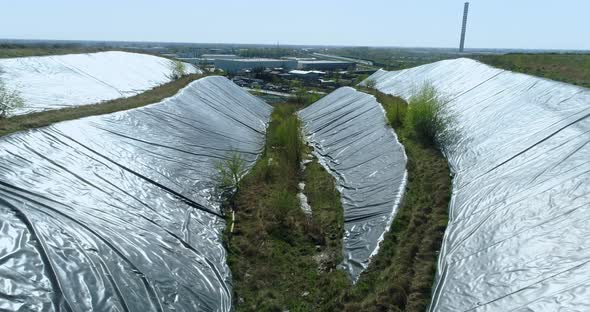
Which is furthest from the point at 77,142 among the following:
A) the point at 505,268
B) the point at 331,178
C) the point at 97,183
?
the point at 505,268

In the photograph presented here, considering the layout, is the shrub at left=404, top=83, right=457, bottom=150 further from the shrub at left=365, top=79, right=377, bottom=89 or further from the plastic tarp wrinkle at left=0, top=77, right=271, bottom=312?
the shrub at left=365, top=79, right=377, bottom=89

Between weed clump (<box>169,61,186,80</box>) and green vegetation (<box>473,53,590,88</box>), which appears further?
weed clump (<box>169,61,186,80</box>)

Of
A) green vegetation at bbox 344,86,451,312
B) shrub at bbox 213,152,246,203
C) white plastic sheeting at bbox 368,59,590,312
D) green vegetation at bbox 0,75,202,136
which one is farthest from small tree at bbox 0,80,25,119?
white plastic sheeting at bbox 368,59,590,312

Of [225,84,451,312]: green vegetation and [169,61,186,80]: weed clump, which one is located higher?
Result: [169,61,186,80]: weed clump

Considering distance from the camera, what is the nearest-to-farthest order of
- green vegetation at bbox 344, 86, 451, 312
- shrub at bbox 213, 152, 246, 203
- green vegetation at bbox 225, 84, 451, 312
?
green vegetation at bbox 344, 86, 451, 312
green vegetation at bbox 225, 84, 451, 312
shrub at bbox 213, 152, 246, 203

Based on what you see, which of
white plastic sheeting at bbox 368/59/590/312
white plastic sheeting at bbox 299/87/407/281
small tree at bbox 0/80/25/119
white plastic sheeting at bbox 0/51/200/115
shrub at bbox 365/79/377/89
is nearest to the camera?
white plastic sheeting at bbox 368/59/590/312

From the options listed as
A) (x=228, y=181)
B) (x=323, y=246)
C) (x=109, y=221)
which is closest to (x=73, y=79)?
(x=228, y=181)

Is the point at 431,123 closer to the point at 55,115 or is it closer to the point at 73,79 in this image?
the point at 55,115
